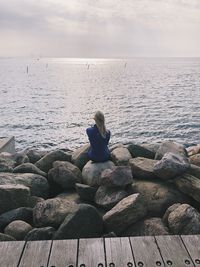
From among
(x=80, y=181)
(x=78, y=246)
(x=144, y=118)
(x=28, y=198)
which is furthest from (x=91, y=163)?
(x=144, y=118)

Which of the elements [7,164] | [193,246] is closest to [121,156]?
[7,164]

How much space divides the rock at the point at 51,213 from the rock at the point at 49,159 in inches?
104

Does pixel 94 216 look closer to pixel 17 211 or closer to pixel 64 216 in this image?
pixel 64 216

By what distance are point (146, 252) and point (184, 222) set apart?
1615 millimetres

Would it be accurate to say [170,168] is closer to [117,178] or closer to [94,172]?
[117,178]

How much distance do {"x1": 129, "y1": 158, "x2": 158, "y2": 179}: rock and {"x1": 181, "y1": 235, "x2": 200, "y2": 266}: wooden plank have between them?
10.2 feet

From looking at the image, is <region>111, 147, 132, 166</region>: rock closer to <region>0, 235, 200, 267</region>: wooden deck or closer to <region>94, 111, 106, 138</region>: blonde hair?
<region>94, 111, 106, 138</region>: blonde hair

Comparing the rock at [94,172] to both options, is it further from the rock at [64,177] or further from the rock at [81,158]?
the rock at [81,158]

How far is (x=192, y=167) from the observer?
8336 mm

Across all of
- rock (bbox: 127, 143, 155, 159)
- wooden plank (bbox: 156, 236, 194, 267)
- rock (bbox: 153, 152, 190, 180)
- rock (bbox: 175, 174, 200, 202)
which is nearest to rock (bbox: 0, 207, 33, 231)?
rock (bbox: 153, 152, 190, 180)

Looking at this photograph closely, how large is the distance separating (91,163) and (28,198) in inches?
83.5

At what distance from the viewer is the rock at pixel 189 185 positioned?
7.29 meters

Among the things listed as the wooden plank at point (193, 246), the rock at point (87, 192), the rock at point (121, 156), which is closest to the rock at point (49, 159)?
the rock at point (121, 156)

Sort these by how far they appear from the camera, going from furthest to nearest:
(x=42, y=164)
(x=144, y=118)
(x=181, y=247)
→ 1. (x=144, y=118)
2. (x=42, y=164)
3. (x=181, y=247)
